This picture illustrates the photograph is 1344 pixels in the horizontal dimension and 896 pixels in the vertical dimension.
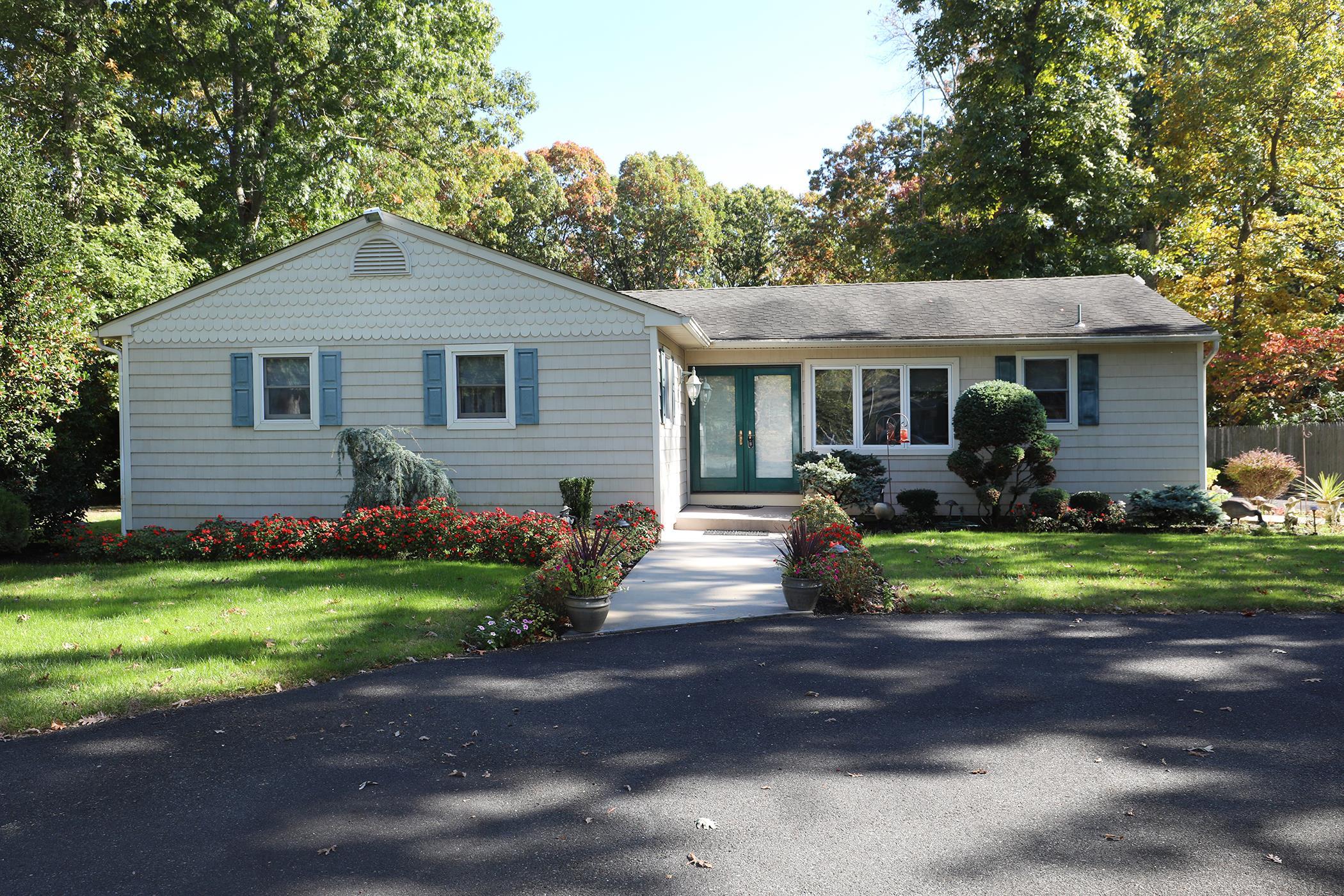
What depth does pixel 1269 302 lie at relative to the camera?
68.1ft

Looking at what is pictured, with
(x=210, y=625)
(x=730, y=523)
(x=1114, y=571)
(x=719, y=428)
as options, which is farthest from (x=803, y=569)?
(x=719, y=428)

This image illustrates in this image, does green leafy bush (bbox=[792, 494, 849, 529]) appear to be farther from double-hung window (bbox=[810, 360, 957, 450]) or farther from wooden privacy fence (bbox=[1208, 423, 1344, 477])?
wooden privacy fence (bbox=[1208, 423, 1344, 477])

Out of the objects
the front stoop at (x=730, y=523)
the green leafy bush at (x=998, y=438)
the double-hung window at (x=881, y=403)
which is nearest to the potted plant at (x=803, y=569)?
the front stoop at (x=730, y=523)

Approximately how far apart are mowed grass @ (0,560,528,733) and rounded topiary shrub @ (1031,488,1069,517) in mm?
7557

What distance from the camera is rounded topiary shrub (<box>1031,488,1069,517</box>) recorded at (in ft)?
40.9

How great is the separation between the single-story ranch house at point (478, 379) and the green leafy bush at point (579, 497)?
486 mm

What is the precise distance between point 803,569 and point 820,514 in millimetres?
2138

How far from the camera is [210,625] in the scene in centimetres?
696

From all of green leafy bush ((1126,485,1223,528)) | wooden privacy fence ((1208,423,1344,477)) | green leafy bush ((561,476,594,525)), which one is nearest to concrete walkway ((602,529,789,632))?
green leafy bush ((561,476,594,525))

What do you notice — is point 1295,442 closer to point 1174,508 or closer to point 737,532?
point 1174,508

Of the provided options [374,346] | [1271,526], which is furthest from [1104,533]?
[374,346]

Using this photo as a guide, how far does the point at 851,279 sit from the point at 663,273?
736 cm

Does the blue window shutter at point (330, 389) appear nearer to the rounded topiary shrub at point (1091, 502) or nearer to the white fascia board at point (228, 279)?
the white fascia board at point (228, 279)

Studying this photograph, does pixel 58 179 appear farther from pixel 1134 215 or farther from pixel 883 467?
pixel 1134 215
